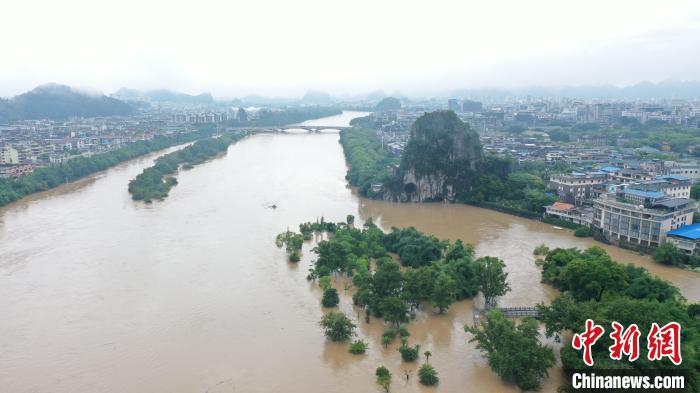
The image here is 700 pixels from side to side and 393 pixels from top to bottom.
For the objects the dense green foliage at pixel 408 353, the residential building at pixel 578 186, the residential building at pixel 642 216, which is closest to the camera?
the dense green foliage at pixel 408 353

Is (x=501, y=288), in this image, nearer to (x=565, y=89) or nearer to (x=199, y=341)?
(x=199, y=341)

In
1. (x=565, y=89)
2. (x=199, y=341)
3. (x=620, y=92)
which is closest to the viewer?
(x=199, y=341)

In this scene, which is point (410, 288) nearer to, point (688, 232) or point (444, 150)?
point (688, 232)

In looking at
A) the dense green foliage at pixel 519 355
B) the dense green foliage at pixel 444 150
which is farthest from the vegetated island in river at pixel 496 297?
the dense green foliage at pixel 444 150

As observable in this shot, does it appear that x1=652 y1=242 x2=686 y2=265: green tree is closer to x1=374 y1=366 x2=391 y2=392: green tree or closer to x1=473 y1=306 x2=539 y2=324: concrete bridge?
x1=473 y1=306 x2=539 y2=324: concrete bridge

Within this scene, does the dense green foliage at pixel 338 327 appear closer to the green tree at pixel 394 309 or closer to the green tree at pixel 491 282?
the green tree at pixel 394 309

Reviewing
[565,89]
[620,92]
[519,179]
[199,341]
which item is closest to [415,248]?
[199,341]
